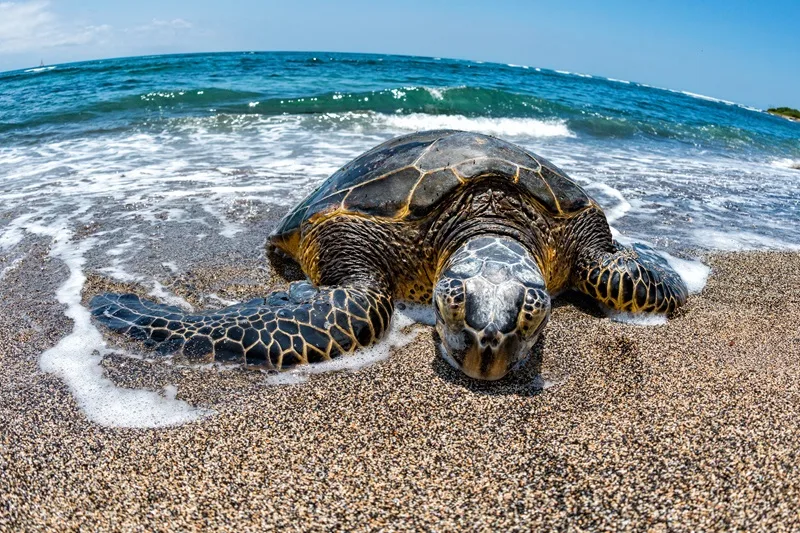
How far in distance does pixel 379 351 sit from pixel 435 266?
70cm

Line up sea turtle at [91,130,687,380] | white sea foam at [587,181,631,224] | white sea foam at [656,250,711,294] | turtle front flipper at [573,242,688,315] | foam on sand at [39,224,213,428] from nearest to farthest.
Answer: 1. foam on sand at [39,224,213,428]
2. sea turtle at [91,130,687,380]
3. turtle front flipper at [573,242,688,315]
4. white sea foam at [656,250,711,294]
5. white sea foam at [587,181,631,224]

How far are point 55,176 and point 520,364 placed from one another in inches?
268

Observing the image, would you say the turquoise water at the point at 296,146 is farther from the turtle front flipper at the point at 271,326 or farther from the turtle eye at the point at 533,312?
the turtle eye at the point at 533,312

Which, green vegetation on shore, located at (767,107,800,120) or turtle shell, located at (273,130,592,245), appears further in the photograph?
green vegetation on shore, located at (767,107,800,120)

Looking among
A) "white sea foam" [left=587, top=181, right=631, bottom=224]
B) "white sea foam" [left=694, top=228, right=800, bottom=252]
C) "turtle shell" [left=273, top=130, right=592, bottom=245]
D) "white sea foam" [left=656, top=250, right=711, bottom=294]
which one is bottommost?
"white sea foam" [left=656, top=250, right=711, bottom=294]

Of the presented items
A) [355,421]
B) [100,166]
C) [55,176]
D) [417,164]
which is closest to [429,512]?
[355,421]

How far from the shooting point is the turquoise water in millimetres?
5863

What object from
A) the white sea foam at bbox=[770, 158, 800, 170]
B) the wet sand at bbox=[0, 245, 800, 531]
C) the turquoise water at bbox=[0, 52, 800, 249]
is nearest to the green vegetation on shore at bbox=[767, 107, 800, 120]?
the turquoise water at bbox=[0, 52, 800, 249]

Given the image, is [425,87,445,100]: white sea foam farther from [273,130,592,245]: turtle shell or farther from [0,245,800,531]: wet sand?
[0,245,800,531]: wet sand

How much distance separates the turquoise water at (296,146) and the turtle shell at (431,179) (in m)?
1.67

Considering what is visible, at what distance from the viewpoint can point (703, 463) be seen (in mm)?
1955

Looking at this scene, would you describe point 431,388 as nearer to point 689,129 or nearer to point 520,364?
point 520,364

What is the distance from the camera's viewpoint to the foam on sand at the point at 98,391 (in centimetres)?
229

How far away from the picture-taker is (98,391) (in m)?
2.46
